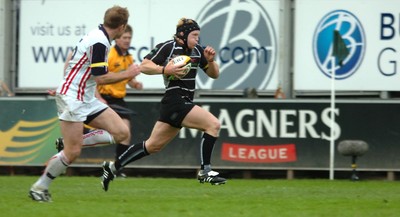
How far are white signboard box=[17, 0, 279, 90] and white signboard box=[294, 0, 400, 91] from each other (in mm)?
524

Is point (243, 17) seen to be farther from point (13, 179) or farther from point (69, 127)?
point (69, 127)

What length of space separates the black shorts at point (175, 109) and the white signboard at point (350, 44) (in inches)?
235

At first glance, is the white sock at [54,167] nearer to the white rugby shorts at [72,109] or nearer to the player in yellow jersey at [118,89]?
the white rugby shorts at [72,109]

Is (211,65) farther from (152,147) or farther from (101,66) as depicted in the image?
(101,66)

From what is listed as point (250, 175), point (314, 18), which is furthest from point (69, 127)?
point (314, 18)

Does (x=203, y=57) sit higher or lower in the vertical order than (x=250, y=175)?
higher

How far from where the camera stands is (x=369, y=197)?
12664mm

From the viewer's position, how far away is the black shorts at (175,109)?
1288cm

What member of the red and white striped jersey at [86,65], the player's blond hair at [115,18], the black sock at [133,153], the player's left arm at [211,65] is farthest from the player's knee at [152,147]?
the player's blond hair at [115,18]

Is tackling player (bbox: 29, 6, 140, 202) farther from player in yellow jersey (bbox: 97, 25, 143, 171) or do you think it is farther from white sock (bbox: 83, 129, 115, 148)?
player in yellow jersey (bbox: 97, 25, 143, 171)

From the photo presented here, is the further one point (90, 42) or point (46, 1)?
point (46, 1)

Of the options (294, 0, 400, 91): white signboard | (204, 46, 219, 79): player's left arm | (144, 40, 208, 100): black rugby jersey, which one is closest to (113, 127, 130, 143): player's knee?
(144, 40, 208, 100): black rugby jersey

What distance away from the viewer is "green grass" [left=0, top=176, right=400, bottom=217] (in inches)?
413

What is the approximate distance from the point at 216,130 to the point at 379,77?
6.30 metres
